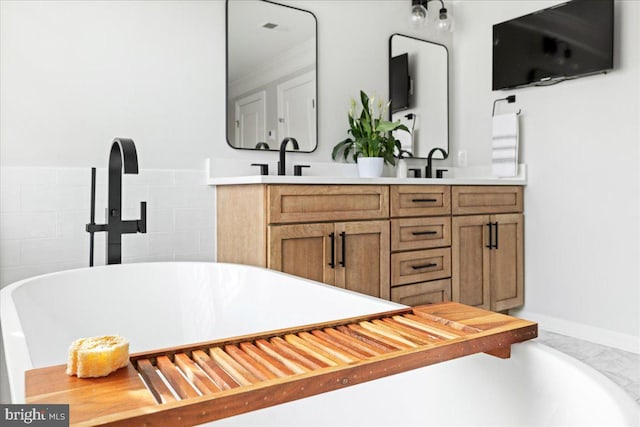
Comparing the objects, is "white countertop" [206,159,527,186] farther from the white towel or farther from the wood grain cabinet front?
the wood grain cabinet front

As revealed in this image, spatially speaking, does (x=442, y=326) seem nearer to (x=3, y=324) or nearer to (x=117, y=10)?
(x=3, y=324)

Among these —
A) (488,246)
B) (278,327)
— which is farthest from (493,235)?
(278,327)

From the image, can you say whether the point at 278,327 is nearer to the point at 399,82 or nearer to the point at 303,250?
the point at 303,250

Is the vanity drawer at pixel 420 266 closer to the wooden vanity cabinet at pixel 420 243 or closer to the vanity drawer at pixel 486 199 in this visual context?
the wooden vanity cabinet at pixel 420 243

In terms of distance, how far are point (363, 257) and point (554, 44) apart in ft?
5.81

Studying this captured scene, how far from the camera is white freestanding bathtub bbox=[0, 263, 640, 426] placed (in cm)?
97

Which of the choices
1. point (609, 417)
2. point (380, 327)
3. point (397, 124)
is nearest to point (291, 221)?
point (397, 124)

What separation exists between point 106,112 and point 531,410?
86.4 inches

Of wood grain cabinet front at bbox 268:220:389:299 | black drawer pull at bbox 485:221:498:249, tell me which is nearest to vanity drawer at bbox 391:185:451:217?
wood grain cabinet front at bbox 268:220:389:299

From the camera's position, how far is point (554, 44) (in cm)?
306

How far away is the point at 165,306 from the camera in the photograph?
6.94 ft

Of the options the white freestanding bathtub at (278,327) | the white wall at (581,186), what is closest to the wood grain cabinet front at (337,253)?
the white freestanding bathtub at (278,327)

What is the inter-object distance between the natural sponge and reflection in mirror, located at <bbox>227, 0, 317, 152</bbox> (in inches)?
80.9

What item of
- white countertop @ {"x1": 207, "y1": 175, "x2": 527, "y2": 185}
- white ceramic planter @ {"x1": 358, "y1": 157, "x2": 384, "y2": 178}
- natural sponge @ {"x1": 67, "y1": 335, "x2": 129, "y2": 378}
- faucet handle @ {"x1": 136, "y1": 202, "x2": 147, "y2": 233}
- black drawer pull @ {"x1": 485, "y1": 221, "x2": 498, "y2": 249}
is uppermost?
white ceramic planter @ {"x1": 358, "y1": 157, "x2": 384, "y2": 178}
